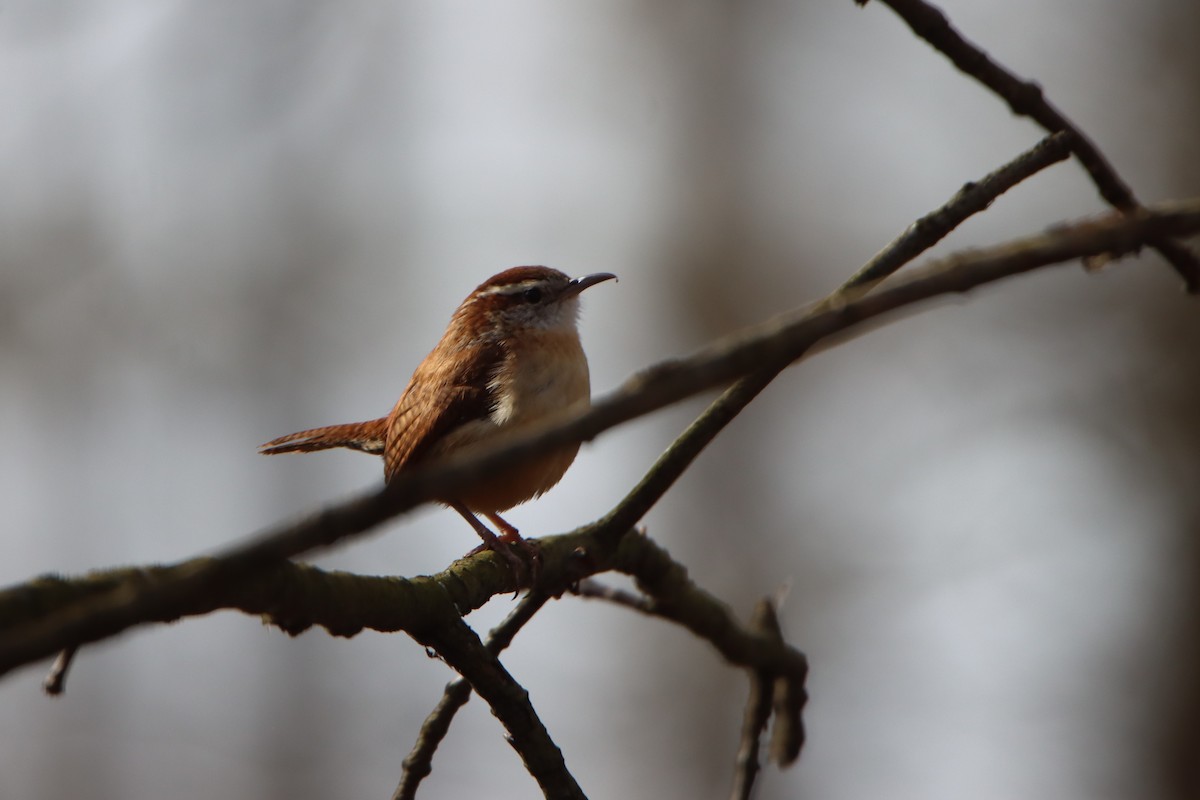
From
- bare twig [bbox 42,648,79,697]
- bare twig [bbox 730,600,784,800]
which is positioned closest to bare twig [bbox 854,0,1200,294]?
bare twig [bbox 730,600,784,800]

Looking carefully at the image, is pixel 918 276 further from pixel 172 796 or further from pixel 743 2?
pixel 743 2

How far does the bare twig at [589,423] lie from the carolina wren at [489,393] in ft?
8.16

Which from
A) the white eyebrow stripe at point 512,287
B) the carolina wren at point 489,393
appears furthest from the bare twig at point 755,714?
the white eyebrow stripe at point 512,287

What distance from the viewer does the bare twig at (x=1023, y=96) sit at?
2.44 m

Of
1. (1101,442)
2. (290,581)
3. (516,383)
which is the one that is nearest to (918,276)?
(290,581)

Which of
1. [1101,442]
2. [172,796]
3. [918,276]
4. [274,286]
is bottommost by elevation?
[172,796]

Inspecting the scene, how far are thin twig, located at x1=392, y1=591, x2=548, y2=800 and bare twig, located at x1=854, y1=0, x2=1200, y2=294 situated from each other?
154cm

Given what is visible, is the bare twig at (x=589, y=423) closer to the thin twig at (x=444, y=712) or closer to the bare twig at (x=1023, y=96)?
the bare twig at (x=1023, y=96)

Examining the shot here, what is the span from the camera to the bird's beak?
16.9 feet

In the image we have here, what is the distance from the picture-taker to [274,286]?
13523 millimetres

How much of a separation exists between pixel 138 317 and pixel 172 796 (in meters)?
5.46

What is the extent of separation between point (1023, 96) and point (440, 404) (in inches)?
98.4

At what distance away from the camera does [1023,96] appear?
8.63ft

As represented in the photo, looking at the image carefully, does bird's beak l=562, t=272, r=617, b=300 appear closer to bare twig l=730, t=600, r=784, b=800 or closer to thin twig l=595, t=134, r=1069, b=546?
bare twig l=730, t=600, r=784, b=800
